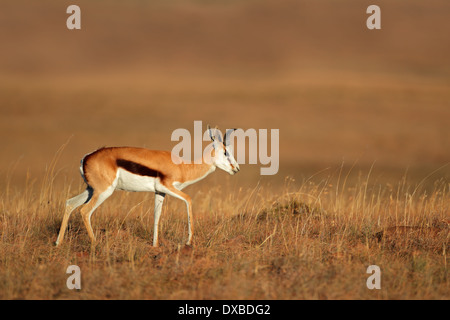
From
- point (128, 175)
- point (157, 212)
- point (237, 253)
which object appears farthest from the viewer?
point (157, 212)

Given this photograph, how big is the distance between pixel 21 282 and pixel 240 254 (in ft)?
10.8

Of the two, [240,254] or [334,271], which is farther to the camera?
[240,254]

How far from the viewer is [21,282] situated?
725 cm

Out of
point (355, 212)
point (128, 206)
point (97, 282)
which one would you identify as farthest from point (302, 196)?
point (97, 282)

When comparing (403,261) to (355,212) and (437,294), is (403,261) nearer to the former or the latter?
(437,294)

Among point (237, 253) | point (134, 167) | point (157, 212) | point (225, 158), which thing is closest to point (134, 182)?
point (134, 167)

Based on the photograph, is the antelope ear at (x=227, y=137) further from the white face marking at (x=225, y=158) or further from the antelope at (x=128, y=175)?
the antelope at (x=128, y=175)

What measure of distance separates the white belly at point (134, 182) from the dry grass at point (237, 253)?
0.84m

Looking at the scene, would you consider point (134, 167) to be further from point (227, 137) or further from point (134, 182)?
point (227, 137)

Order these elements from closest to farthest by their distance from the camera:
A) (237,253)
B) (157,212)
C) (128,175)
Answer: (237,253), (128,175), (157,212)

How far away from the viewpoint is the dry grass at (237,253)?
23.1ft

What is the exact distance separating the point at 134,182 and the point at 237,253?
2.21 metres

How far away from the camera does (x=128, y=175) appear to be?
933cm
